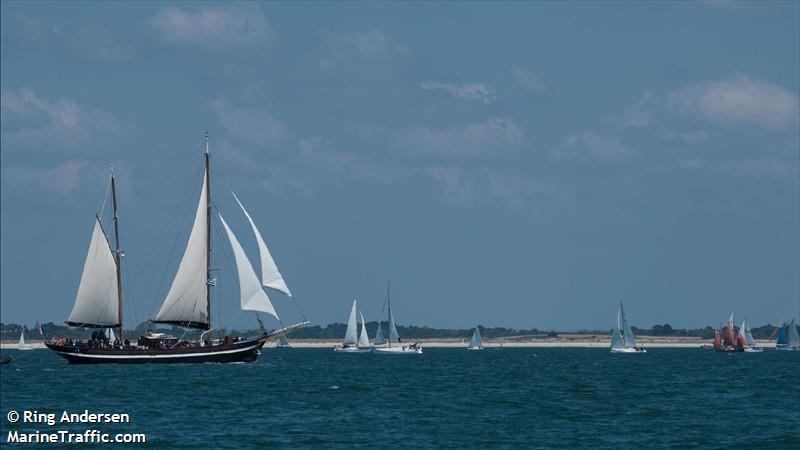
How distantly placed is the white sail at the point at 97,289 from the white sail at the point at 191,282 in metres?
6.67

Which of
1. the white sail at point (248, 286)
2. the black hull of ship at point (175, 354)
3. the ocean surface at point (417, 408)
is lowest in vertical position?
the ocean surface at point (417, 408)

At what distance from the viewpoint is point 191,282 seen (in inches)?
4729

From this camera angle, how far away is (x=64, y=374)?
112m

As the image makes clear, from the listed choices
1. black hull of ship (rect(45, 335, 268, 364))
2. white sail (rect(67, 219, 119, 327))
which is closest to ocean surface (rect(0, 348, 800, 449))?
black hull of ship (rect(45, 335, 268, 364))

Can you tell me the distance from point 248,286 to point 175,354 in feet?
28.5

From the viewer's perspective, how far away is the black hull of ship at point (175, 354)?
119 m

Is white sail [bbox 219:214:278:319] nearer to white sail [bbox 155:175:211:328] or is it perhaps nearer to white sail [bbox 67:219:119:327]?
white sail [bbox 155:175:211:328]

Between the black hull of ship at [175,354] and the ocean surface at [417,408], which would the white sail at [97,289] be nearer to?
the black hull of ship at [175,354]

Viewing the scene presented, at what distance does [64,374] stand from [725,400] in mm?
55713

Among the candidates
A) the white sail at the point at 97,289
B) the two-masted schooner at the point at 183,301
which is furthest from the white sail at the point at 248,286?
the white sail at the point at 97,289

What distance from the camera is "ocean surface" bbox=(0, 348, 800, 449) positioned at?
191 feet

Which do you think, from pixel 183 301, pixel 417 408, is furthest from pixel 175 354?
pixel 417 408

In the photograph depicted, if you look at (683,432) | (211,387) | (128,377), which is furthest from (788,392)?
(128,377)

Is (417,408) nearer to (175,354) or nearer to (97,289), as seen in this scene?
(175,354)
